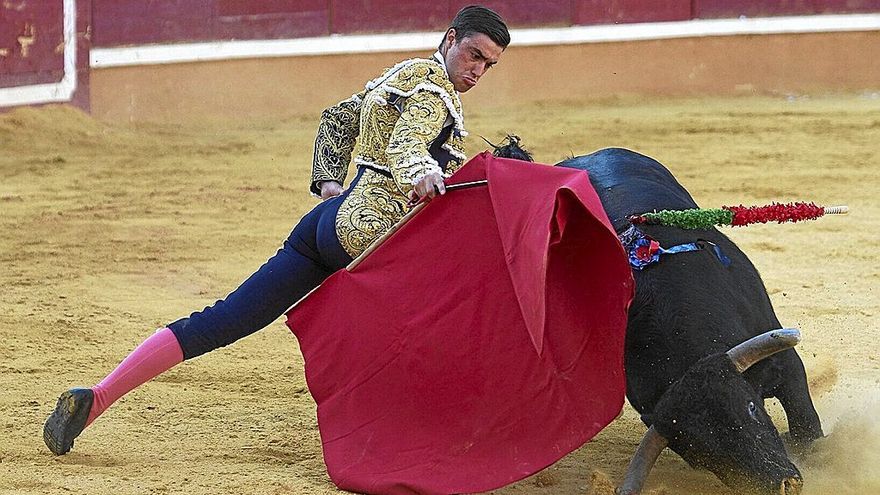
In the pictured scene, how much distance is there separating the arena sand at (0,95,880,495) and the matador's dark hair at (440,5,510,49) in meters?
0.94

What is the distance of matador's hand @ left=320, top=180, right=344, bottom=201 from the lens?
3021 mm

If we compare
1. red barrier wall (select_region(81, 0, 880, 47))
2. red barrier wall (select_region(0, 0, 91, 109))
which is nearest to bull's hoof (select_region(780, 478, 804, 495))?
red barrier wall (select_region(0, 0, 91, 109))

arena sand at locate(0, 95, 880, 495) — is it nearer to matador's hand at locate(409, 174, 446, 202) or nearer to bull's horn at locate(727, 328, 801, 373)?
bull's horn at locate(727, 328, 801, 373)

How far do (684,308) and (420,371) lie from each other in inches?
23.6

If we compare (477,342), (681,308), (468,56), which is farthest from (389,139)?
(681,308)

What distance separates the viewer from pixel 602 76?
920 centimetres

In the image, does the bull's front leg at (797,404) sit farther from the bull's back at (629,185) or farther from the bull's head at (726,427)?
the bull's back at (629,185)

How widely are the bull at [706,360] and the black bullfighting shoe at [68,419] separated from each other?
42.4 inches

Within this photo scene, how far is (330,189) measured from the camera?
302 cm

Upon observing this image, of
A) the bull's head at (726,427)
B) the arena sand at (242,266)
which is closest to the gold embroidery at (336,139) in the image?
the arena sand at (242,266)

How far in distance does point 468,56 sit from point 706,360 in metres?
0.78

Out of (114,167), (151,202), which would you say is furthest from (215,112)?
(151,202)

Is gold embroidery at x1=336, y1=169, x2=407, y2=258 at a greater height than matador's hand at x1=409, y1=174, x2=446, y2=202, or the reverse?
matador's hand at x1=409, y1=174, x2=446, y2=202

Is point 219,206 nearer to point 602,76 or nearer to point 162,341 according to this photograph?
point 162,341
